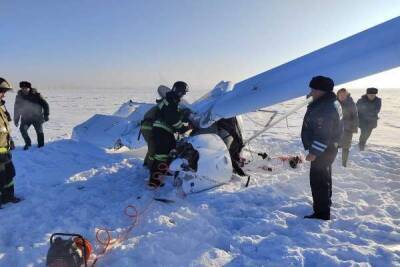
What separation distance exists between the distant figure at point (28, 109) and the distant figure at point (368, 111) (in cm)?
858

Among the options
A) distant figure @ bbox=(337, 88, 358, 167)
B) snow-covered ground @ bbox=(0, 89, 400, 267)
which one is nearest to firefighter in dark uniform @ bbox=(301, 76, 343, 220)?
snow-covered ground @ bbox=(0, 89, 400, 267)

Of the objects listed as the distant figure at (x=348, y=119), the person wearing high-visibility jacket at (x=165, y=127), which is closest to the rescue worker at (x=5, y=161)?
the person wearing high-visibility jacket at (x=165, y=127)

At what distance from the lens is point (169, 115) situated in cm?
625

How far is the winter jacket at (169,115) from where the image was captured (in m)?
6.26

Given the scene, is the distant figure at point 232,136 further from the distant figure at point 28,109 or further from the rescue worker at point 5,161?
the distant figure at point 28,109

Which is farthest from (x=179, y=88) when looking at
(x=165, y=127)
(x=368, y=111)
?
(x=368, y=111)

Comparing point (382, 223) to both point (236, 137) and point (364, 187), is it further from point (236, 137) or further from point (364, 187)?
point (236, 137)

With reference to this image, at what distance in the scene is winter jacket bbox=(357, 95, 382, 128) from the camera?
29.9 feet

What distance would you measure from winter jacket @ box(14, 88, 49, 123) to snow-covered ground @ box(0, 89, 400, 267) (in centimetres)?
197

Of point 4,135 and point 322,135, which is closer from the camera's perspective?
point 322,135

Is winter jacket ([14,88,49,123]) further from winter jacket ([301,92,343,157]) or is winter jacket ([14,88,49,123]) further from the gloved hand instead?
winter jacket ([301,92,343,157])

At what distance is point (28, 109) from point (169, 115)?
5142 mm

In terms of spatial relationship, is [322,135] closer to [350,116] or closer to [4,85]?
[350,116]

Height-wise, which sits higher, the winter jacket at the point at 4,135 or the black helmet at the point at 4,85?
the black helmet at the point at 4,85
